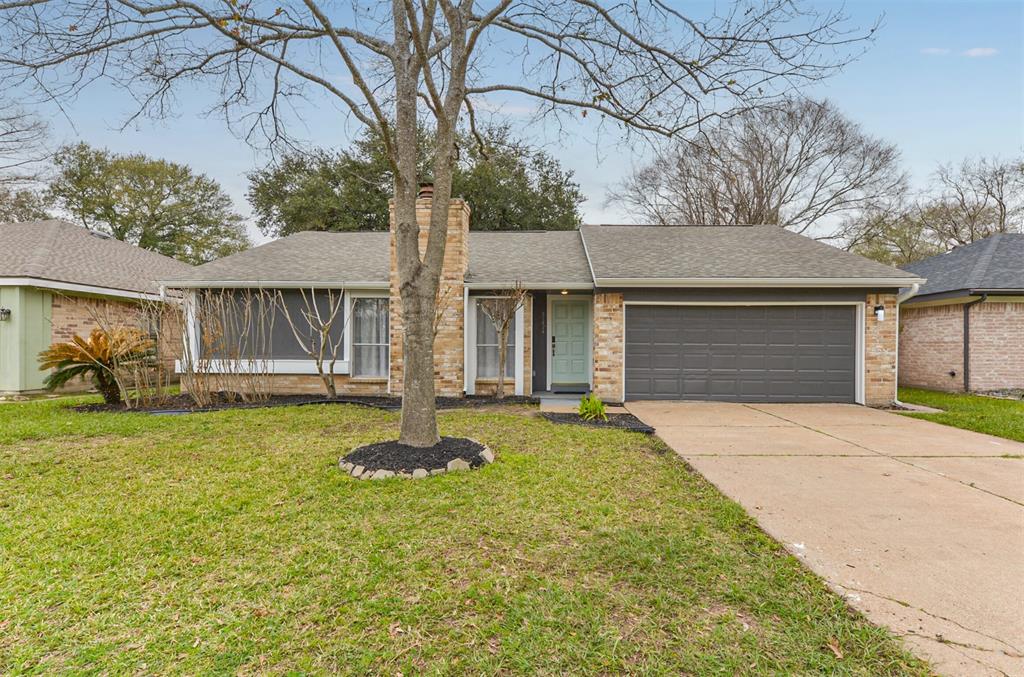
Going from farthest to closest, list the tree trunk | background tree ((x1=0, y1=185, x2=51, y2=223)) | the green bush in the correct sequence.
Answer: background tree ((x1=0, y1=185, x2=51, y2=223)), the green bush, the tree trunk

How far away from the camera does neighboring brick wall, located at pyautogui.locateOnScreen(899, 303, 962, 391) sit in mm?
10680

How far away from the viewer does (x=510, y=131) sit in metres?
6.73

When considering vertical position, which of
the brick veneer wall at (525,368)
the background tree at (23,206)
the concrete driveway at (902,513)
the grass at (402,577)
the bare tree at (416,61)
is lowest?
the grass at (402,577)

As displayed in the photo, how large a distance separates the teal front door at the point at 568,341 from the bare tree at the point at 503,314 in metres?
1.26

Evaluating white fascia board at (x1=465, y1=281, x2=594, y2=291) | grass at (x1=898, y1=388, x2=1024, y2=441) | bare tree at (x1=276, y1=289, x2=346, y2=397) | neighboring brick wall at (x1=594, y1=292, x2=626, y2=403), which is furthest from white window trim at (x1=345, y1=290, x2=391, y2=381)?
grass at (x1=898, y1=388, x2=1024, y2=441)

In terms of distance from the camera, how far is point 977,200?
20.0 meters

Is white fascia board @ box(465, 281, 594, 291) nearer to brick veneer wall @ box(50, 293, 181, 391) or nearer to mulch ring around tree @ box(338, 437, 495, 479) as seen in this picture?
mulch ring around tree @ box(338, 437, 495, 479)

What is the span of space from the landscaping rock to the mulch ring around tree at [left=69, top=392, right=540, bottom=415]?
12.1 ft

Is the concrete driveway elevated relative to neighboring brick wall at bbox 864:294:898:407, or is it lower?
lower

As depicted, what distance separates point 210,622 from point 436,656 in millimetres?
1119

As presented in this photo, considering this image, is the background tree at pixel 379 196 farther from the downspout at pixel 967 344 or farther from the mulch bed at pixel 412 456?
the mulch bed at pixel 412 456

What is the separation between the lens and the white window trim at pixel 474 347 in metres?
9.41

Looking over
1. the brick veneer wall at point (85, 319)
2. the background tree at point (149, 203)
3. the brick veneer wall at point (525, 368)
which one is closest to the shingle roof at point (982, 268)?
the brick veneer wall at point (525, 368)

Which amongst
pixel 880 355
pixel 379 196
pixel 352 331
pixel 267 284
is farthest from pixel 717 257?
pixel 379 196
